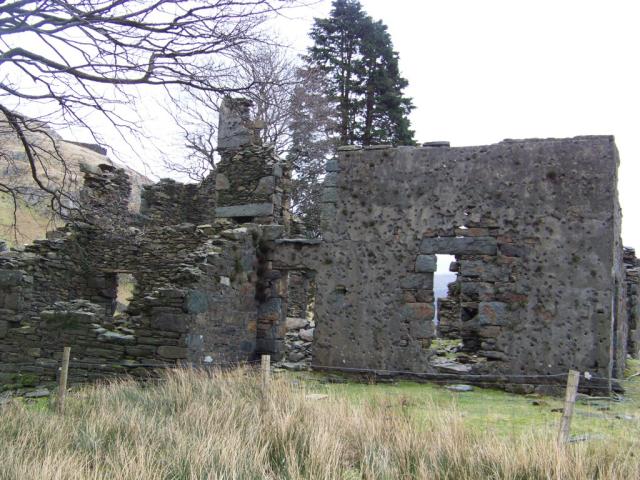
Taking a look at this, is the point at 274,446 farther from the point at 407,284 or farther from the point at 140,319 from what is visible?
the point at 407,284

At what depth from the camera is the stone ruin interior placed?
414 inches

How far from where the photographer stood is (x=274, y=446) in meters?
5.89

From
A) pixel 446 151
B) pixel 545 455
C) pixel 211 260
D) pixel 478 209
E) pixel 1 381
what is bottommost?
pixel 1 381

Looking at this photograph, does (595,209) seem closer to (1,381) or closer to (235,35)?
(235,35)

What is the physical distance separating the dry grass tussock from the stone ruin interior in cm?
349

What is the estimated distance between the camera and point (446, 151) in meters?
11.4

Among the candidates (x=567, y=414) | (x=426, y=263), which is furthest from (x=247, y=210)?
(x=567, y=414)

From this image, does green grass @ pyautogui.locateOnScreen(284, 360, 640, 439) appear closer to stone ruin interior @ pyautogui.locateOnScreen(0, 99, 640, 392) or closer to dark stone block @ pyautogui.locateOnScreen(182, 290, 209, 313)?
stone ruin interior @ pyautogui.locateOnScreen(0, 99, 640, 392)

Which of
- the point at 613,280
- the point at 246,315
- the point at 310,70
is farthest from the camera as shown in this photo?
the point at 310,70

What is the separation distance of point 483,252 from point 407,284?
148 cm

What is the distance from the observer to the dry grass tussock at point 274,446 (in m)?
4.89

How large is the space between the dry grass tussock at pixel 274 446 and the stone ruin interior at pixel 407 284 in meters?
3.49

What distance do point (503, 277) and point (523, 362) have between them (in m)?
1.50

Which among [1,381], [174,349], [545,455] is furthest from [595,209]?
[1,381]
